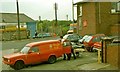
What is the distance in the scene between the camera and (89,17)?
37750mm

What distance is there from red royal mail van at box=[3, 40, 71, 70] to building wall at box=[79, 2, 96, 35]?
1569 cm

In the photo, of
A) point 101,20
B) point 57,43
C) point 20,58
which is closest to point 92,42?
point 57,43

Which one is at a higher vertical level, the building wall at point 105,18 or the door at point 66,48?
the building wall at point 105,18

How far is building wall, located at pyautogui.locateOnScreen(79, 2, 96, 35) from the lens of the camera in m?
36.7

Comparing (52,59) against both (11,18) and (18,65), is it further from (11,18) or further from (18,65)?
(11,18)

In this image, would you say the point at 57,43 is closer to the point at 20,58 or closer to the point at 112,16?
the point at 20,58

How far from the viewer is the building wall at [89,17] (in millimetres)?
36656

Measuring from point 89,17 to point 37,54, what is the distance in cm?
1941

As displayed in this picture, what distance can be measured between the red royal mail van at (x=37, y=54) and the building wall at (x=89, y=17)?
15690mm

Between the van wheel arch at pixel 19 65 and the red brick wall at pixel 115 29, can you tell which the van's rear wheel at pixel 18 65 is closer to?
the van wheel arch at pixel 19 65

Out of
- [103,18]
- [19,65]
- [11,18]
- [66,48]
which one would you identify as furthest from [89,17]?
[11,18]

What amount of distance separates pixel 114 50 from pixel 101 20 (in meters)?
20.5

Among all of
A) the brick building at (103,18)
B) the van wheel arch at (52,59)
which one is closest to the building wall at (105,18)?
the brick building at (103,18)

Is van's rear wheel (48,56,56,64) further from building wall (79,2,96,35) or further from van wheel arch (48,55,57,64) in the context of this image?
building wall (79,2,96,35)
